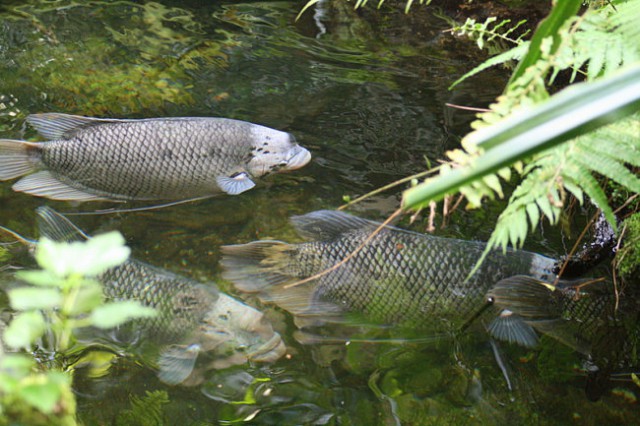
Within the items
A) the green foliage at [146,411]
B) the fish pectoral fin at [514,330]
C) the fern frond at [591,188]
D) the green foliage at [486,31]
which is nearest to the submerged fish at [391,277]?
the fish pectoral fin at [514,330]

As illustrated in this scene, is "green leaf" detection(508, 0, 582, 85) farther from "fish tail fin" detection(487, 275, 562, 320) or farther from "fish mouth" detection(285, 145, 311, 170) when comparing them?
"fish mouth" detection(285, 145, 311, 170)

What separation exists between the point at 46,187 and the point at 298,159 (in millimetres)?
1622

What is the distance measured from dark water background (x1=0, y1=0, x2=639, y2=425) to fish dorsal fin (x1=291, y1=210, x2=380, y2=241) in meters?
0.43

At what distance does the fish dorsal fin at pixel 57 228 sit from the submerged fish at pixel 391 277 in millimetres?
933

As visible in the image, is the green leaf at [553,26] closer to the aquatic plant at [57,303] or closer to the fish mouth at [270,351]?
the aquatic plant at [57,303]

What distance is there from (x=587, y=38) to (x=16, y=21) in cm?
496

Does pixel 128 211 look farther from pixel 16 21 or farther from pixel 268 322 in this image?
pixel 16 21

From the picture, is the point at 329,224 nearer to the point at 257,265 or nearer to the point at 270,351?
the point at 257,265

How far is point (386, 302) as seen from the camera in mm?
3193

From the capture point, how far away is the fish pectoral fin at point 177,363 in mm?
2924

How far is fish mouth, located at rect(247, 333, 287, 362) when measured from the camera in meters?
3.06

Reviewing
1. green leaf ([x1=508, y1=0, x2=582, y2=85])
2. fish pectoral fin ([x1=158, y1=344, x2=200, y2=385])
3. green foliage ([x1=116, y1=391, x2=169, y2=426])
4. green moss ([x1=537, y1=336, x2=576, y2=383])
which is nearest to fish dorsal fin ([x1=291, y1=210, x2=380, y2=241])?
fish pectoral fin ([x1=158, y1=344, x2=200, y2=385])

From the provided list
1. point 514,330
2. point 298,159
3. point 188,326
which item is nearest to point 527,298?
point 514,330

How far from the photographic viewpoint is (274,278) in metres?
3.32
